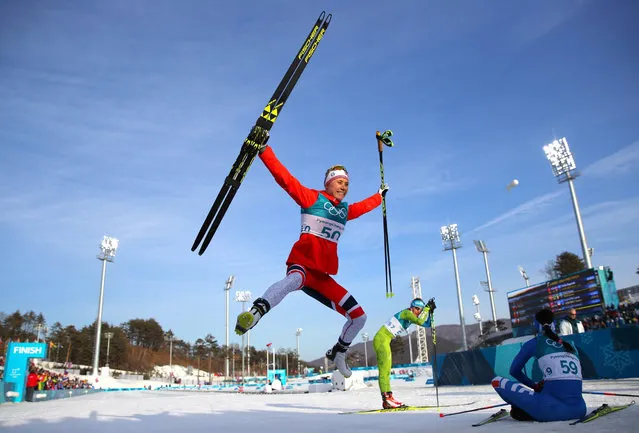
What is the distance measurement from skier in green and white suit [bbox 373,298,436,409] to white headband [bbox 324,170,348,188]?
2916mm

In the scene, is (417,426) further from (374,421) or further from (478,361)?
(478,361)

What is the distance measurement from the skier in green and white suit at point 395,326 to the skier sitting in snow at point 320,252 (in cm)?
118

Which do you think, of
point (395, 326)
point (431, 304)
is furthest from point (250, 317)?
point (431, 304)

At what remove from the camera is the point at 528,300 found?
32625mm

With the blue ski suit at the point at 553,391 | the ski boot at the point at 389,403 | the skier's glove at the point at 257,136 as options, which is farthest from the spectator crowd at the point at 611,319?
the skier's glove at the point at 257,136

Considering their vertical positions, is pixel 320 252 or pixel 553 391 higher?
pixel 320 252

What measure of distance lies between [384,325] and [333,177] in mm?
3061

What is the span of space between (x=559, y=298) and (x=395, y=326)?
27425mm

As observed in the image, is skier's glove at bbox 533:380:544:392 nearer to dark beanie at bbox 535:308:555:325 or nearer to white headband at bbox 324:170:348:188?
dark beanie at bbox 535:308:555:325

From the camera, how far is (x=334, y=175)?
6348mm

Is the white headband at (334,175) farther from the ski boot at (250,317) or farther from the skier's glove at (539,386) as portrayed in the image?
the skier's glove at (539,386)

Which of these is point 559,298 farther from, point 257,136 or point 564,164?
point 257,136

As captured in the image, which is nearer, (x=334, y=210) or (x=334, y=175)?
(x=334, y=210)

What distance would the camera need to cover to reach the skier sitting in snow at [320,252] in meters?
5.31
